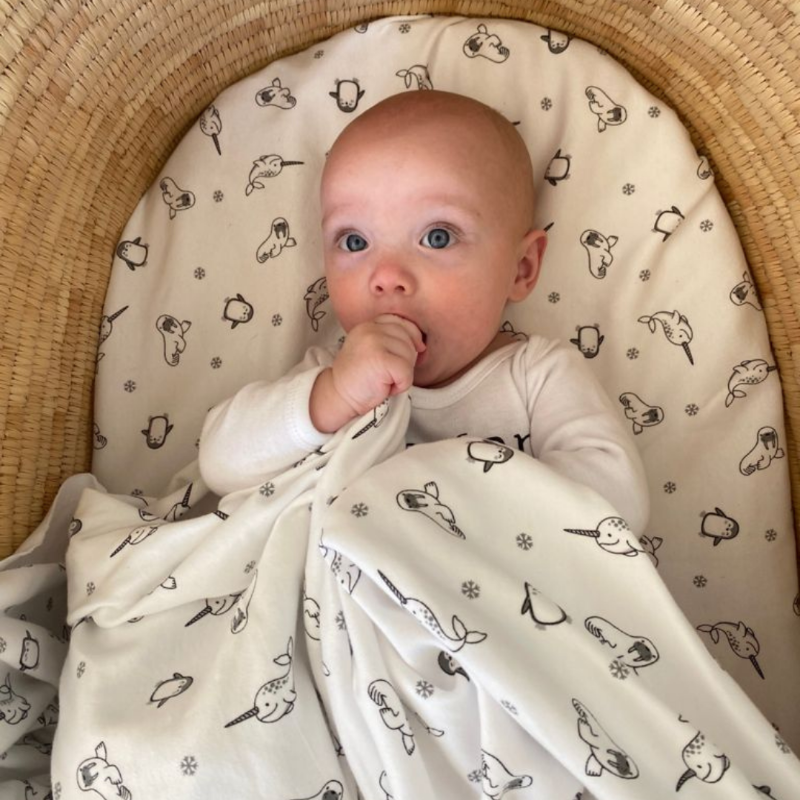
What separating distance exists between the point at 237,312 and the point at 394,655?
636 millimetres

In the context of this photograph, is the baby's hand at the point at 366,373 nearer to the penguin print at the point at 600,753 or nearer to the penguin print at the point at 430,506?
the penguin print at the point at 430,506

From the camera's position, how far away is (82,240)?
1.22 m

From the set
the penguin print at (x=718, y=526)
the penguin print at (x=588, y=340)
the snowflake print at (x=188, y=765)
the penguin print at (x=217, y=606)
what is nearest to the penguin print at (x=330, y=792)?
the snowflake print at (x=188, y=765)

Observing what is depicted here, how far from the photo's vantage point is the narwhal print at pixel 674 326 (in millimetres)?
1297

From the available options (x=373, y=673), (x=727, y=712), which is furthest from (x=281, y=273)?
(x=727, y=712)

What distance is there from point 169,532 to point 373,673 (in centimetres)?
31

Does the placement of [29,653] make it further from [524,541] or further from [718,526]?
[718,526]

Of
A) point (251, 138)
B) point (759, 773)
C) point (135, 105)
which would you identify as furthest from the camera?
point (251, 138)

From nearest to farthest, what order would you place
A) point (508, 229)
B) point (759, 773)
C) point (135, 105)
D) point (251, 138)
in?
point (759, 773)
point (508, 229)
point (135, 105)
point (251, 138)

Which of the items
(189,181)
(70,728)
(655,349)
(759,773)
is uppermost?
(189,181)

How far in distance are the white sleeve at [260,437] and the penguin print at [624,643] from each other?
14.5 inches

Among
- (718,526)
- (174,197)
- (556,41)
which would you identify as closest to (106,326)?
(174,197)

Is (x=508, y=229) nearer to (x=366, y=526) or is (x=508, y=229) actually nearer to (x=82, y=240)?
(x=366, y=526)

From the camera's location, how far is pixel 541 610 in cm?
88
